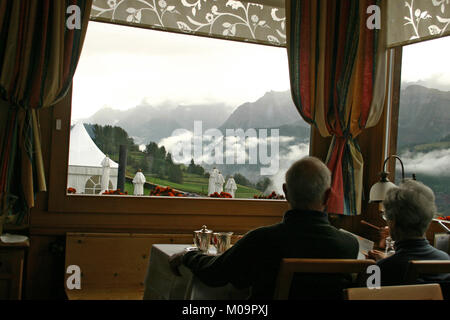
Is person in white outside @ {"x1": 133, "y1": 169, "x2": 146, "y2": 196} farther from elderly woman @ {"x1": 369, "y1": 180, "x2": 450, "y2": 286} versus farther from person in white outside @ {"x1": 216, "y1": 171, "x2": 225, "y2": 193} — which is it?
elderly woman @ {"x1": 369, "y1": 180, "x2": 450, "y2": 286}

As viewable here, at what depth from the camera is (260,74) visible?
3.97 m

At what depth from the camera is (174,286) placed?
7.45ft

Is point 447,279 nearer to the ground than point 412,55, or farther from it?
nearer to the ground

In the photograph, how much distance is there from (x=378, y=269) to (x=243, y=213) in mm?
1919

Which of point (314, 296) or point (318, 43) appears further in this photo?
point (318, 43)

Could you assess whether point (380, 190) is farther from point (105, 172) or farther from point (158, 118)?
point (105, 172)

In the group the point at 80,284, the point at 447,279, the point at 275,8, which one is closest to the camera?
the point at 447,279

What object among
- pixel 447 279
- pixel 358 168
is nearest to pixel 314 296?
pixel 447 279

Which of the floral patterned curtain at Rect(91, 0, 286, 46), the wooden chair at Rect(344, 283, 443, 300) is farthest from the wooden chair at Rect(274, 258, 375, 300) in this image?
the floral patterned curtain at Rect(91, 0, 286, 46)

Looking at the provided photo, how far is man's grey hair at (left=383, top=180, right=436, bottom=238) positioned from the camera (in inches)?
80.4

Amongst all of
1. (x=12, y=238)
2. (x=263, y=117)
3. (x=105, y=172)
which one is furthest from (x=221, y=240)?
(x=263, y=117)

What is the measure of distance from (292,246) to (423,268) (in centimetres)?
48

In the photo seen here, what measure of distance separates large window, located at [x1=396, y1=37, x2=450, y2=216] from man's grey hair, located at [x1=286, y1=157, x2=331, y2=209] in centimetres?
180

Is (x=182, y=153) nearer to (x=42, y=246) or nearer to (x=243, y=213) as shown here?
(x=243, y=213)
